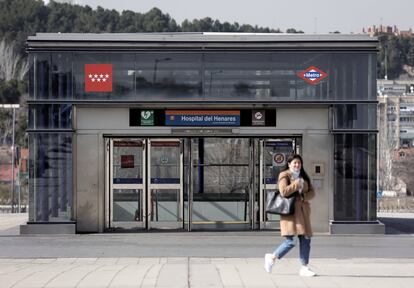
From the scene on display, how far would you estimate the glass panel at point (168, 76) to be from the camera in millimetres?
17625

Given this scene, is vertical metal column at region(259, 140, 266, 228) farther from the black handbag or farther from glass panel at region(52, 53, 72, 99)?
the black handbag

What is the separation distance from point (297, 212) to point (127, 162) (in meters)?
7.68

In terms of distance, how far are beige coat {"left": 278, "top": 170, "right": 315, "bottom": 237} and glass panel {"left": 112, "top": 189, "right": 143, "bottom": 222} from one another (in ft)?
24.6

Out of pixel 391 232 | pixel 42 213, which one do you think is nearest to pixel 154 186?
pixel 42 213

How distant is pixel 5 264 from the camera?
1295cm

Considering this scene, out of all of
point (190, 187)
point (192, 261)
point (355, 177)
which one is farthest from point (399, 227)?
point (192, 261)

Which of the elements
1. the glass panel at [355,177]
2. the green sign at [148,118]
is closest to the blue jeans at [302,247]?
the glass panel at [355,177]

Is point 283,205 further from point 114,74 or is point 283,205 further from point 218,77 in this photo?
point 114,74

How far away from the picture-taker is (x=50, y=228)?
1756cm

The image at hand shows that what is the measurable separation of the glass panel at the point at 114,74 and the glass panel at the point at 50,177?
39.0 inches

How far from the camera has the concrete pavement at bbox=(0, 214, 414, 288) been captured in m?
10.6

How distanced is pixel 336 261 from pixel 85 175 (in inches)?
256

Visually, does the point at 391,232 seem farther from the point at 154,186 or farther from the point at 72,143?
the point at 72,143

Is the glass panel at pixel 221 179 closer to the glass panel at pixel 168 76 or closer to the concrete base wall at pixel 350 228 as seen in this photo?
the glass panel at pixel 168 76
